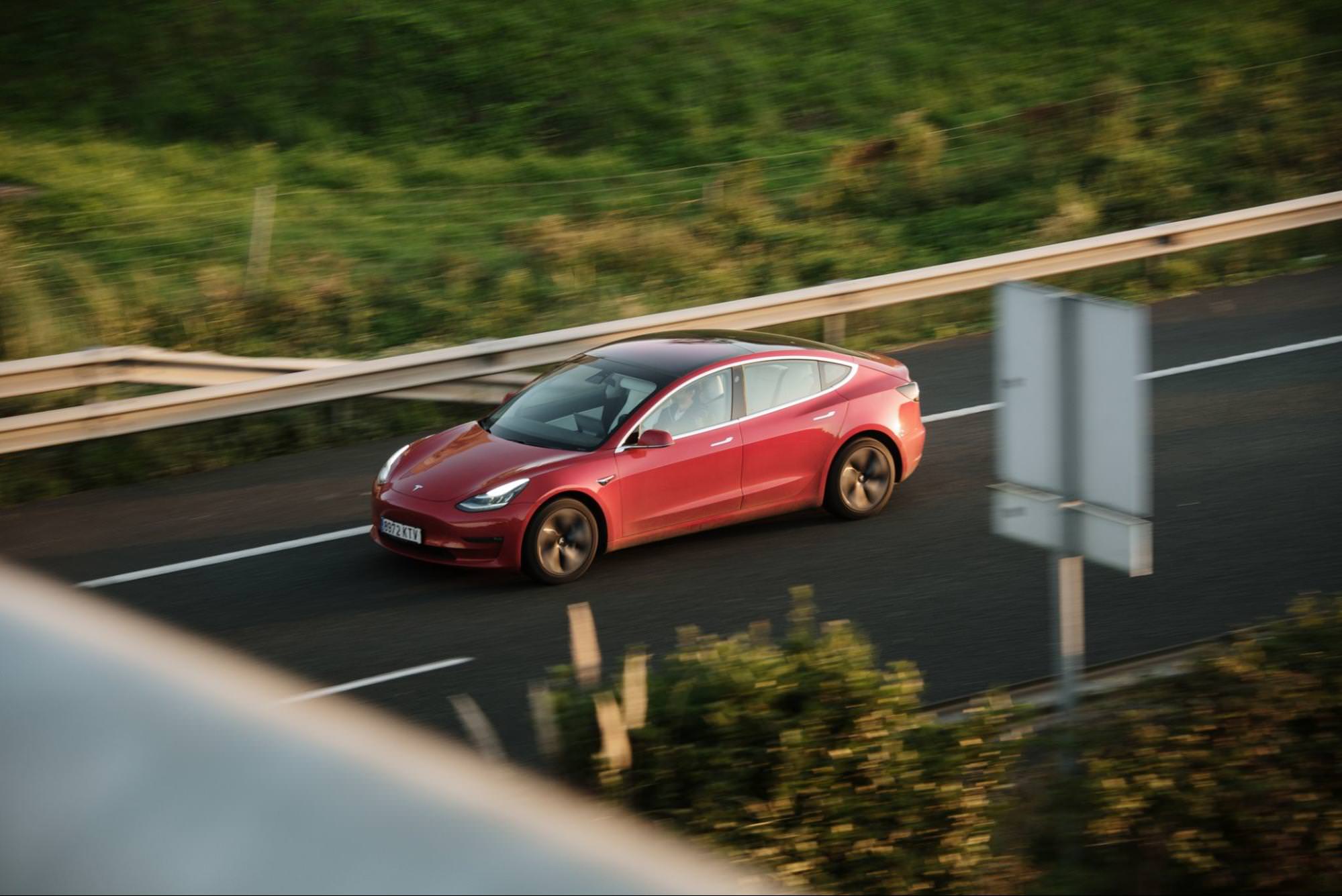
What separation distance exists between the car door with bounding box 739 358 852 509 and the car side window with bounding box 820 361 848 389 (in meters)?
0.01

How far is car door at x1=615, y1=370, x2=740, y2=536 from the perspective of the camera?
34.5ft

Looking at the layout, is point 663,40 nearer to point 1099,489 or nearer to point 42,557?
point 42,557

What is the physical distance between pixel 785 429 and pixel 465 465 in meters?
2.26

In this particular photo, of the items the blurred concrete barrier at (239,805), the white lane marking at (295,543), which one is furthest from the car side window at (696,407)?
the blurred concrete barrier at (239,805)

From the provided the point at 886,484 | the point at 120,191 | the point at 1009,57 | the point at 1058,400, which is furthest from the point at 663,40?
the point at 1058,400

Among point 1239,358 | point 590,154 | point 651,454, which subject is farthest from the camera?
point 590,154

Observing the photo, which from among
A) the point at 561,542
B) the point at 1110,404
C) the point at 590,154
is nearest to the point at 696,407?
the point at 561,542

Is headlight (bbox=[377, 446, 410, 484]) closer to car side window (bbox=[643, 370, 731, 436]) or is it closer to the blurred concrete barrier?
car side window (bbox=[643, 370, 731, 436])

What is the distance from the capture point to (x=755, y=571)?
34.4 feet

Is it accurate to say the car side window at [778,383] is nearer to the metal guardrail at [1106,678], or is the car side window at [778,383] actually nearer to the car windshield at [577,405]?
the car windshield at [577,405]

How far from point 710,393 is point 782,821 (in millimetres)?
5431

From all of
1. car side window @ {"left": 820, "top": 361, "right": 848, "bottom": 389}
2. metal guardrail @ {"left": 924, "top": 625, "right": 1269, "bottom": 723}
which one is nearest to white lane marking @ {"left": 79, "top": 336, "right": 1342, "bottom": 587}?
car side window @ {"left": 820, "top": 361, "right": 848, "bottom": 389}

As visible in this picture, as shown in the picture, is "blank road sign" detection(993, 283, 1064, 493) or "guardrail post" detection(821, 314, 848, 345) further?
"guardrail post" detection(821, 314, 848, 345)

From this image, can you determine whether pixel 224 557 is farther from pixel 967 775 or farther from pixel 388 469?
pixel 967 775
